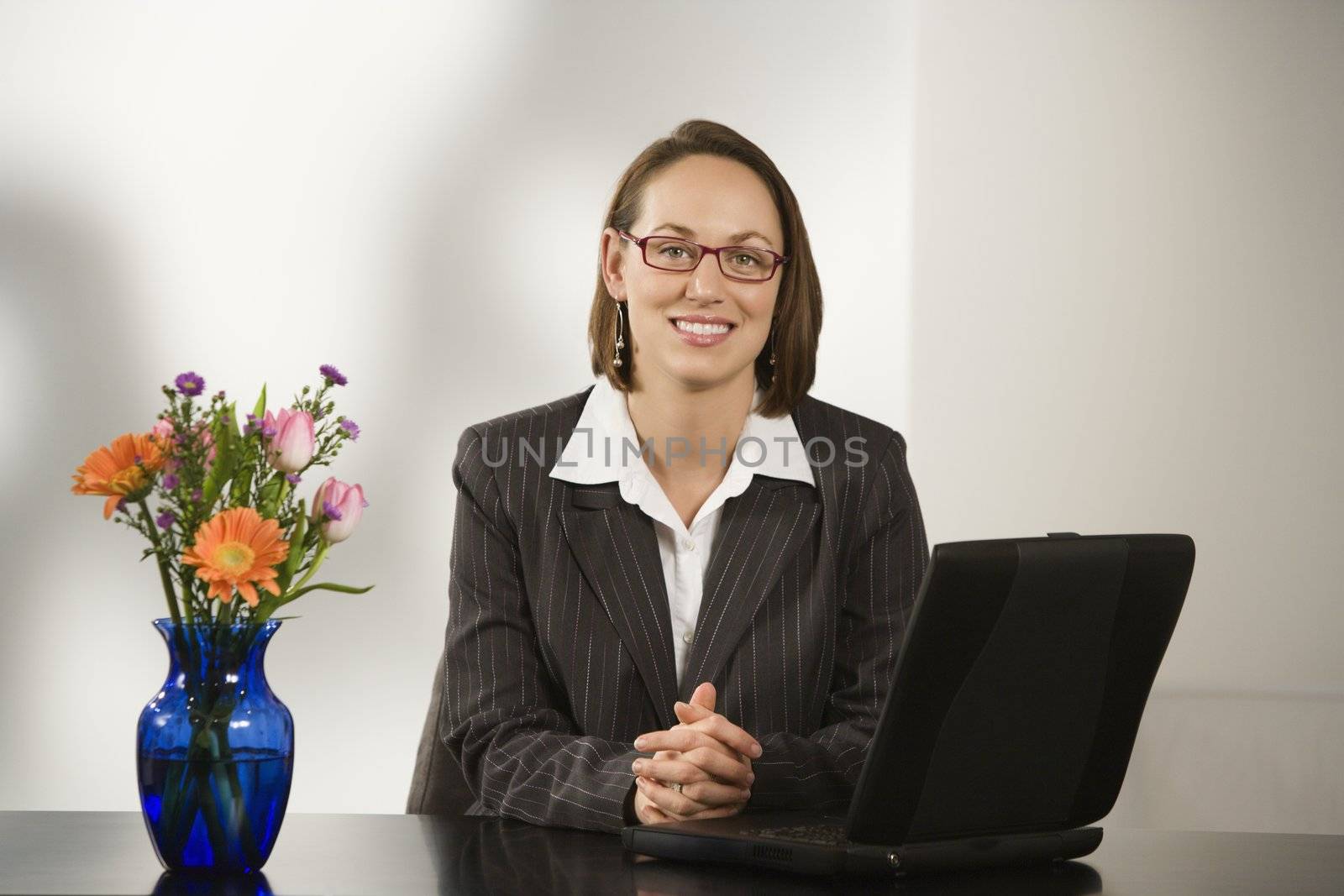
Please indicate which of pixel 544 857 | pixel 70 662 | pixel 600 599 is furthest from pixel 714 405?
pixel 70 662

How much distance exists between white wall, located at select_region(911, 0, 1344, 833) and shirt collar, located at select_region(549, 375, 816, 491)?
1301 millimetres

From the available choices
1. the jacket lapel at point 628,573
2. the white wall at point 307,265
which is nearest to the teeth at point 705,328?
the jacket lapel at point 628,573

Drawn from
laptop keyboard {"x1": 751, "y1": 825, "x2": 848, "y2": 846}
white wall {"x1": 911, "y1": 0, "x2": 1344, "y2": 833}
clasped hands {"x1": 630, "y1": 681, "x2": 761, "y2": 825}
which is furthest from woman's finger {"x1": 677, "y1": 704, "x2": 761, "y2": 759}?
white wall {"x1": 911, "y1": 0, "x2": 1344, "y2": 833}

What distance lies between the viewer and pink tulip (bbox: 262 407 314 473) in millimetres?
1165

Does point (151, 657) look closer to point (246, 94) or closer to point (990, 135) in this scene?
point (246, 94)

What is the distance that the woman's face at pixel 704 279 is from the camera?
189cm

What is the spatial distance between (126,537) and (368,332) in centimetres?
82

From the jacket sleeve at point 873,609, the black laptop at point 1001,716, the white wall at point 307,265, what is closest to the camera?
the black laptop at point 1001,716

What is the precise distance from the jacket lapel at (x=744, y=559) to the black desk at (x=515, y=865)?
416 mm

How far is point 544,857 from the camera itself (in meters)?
1.24

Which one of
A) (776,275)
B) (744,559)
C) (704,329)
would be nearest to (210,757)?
(744,559)

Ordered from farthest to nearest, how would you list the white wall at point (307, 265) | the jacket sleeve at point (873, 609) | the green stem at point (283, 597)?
the white wall at point (307, 265) → the jacket sleeve at point (873, 609) → the green stem at point (283, 597)

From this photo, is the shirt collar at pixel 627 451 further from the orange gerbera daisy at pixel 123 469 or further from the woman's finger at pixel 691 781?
the orange gerbera daisy at pixel 123 469

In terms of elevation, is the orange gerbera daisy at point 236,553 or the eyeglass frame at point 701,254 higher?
the eyeglass frame at point 701,254
